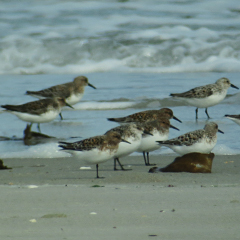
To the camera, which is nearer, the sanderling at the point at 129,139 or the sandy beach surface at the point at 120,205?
the sandy beach surface at the point at 120,205

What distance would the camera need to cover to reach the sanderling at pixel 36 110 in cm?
973

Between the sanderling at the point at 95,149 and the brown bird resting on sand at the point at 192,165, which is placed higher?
the sanderling at the point at 95,149

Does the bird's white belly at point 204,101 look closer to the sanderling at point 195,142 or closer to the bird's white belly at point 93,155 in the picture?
the sanderling at point 195,142

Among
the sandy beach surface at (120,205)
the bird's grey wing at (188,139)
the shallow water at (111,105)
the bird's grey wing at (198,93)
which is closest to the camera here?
the sandy beach surface at (120,205)

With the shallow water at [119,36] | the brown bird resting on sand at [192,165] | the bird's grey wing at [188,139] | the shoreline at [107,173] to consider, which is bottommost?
the shoreline at [107,173]

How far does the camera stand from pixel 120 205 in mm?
3865

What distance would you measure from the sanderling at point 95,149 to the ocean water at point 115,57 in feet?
5.69

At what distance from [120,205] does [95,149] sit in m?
1.84

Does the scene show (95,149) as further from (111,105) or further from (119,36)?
(119,36)

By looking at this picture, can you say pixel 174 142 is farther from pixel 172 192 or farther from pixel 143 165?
pixel 172 192

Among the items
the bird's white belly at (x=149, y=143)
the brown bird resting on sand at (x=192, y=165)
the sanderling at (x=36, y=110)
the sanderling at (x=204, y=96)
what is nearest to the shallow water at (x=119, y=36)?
the sanderling at (x=204, y=96)

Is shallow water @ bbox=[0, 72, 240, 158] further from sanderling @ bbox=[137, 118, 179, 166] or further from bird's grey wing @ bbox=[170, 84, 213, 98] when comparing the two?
sanderling @ bbox=[137, 118, 179, 166]

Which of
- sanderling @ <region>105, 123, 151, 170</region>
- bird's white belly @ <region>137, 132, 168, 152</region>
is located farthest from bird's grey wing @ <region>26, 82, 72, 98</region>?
sanderling @ <region>105, 123, 151, 170</region>

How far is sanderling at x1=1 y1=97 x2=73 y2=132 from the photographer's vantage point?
9.73 metres
